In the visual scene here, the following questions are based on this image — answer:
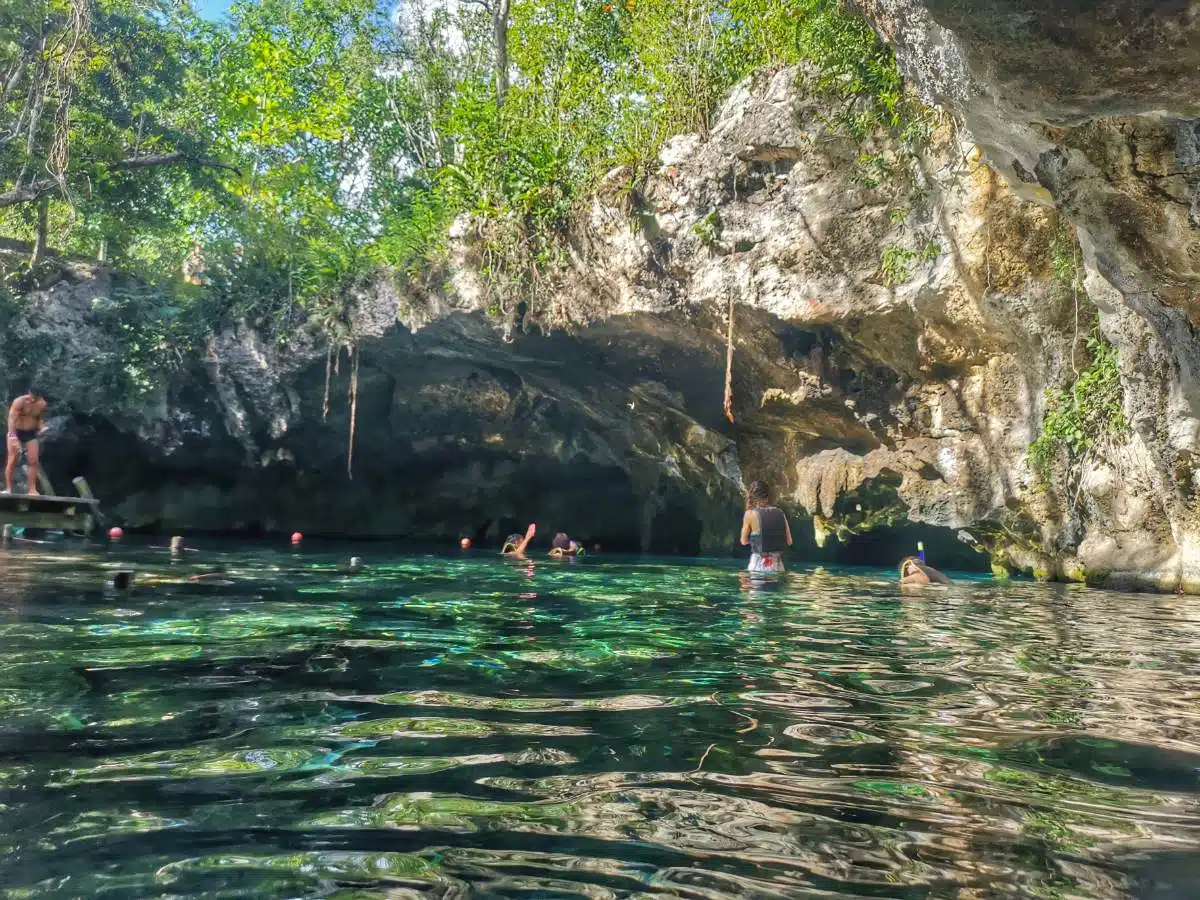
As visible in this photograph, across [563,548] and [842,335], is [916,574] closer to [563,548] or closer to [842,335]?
[842,335]

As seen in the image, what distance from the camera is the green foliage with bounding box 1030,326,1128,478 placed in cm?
1034

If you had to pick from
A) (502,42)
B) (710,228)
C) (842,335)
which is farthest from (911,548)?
(502,42)

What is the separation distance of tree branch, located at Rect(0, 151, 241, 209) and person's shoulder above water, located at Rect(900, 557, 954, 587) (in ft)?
52.9

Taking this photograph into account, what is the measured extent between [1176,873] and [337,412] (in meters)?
20.1

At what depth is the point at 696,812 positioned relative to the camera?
6.54 feet

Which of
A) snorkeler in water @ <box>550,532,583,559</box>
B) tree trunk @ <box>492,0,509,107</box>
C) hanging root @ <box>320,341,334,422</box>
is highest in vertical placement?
tree trunk @ <box>492,0,509,107</box>

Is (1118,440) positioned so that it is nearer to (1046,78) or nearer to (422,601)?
(1046,78)

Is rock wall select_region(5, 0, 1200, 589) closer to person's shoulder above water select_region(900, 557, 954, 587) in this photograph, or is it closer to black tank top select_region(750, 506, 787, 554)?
person's shoulder above water select_region(900, 557, 954, 587)

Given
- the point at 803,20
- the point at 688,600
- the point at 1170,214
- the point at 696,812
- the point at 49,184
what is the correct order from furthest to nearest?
the point at 49,184, the point at 803,20, the point at 688,600, the point at 1170,214, the point at 696,812

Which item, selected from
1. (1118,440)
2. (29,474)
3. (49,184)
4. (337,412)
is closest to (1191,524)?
(1118,440)

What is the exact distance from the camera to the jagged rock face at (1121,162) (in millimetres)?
4234

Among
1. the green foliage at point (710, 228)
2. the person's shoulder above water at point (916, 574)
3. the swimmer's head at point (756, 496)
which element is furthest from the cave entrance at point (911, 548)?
the green foliage at point (710, 228)

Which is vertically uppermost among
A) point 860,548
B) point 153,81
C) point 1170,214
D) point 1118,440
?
point 153,81

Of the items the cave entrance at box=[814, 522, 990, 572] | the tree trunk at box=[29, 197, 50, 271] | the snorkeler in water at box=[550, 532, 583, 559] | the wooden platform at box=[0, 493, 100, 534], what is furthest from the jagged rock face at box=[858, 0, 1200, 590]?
the tree trunk at box=[29, 197, 50, 271]
